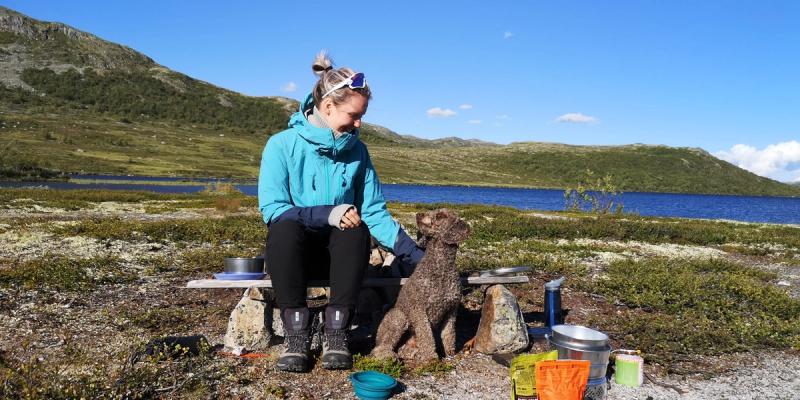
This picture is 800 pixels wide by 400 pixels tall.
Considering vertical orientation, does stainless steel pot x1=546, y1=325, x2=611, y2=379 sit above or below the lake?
above

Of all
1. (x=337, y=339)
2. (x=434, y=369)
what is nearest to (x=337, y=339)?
(x=337, y=339)

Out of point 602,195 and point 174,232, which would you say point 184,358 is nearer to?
point 174,232

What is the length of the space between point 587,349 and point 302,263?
9.59 ft

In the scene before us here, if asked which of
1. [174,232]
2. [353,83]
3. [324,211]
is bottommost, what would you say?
[174,232]

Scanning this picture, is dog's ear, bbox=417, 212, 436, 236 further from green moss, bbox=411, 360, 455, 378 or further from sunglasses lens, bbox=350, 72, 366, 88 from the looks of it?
sunglasses lens, bbox=350, 72, 366, 88

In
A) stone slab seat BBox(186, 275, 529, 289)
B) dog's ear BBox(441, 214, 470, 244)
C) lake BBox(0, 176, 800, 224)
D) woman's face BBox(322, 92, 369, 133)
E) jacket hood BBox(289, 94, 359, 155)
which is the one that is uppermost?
woman's face BBox(322, 92, 369, 133)

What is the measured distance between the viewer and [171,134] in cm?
12788

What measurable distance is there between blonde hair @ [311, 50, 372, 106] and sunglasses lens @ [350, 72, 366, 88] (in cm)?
4

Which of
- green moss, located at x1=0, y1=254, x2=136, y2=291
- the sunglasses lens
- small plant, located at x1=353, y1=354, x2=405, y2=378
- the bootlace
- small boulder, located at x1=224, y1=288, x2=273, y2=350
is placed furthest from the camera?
green moss, located at x1=0, y1=254, x2=136, y2=291

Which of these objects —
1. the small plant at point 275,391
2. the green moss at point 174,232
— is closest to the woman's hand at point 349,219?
the small plant at point 275,391

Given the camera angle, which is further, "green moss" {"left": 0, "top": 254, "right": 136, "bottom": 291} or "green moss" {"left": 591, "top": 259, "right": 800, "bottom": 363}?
"green moss" {"left": 0, "top": 254, "right": 136, "bottom": 291}

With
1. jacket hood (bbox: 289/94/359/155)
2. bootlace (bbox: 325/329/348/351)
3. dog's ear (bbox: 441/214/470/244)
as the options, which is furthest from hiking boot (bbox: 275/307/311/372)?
jacket hood (bbox: 289/94/359/155)

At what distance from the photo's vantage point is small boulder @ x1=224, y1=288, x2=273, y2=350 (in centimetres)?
595

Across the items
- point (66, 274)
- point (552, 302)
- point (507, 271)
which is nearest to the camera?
point (507, 271)
